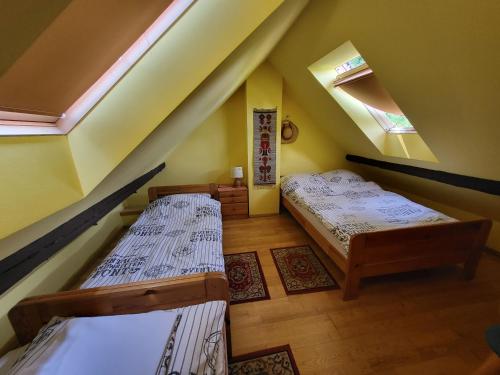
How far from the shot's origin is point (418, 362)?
1298 millimetres

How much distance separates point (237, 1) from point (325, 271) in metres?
2.20

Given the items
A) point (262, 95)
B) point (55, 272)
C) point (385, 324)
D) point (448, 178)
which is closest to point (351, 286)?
Answer: point (385, 324)

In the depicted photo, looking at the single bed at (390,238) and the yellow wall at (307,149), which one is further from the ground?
the yellow wall at (307,149)

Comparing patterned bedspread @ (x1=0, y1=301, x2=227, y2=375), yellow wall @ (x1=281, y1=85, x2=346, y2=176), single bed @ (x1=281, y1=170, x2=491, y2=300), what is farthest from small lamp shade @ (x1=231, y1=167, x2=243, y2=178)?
patterned bedspread @ (x1=0, y1=301, x2=227, y2=375)

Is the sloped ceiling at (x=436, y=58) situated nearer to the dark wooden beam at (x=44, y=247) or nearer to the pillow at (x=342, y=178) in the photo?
the pillow at (x=342, y=178)

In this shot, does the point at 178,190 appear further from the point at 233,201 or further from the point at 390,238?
the point at 390,238

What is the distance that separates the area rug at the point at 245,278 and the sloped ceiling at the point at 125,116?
58.4 inches

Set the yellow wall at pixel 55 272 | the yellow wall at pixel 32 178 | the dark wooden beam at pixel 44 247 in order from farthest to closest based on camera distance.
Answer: the yellow wall at pixel 55 272 < the dark wooden beam at pixel 44 247 < the yellow wall at pixel 32 178

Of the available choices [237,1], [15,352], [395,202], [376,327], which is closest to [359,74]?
[395,202]

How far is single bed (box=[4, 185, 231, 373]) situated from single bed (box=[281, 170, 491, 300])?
1.05 metres

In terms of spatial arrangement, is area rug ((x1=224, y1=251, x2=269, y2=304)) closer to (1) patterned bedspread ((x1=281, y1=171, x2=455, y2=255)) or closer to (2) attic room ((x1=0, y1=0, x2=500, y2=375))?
(2) attic room ((x1=0, y1=0, x2=500, y2=375))

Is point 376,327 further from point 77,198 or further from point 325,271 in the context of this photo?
point 77,198

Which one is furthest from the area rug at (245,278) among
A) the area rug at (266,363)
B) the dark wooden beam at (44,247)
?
the dark wooden beam at (44,247)

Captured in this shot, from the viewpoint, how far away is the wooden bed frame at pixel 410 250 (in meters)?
1.67
